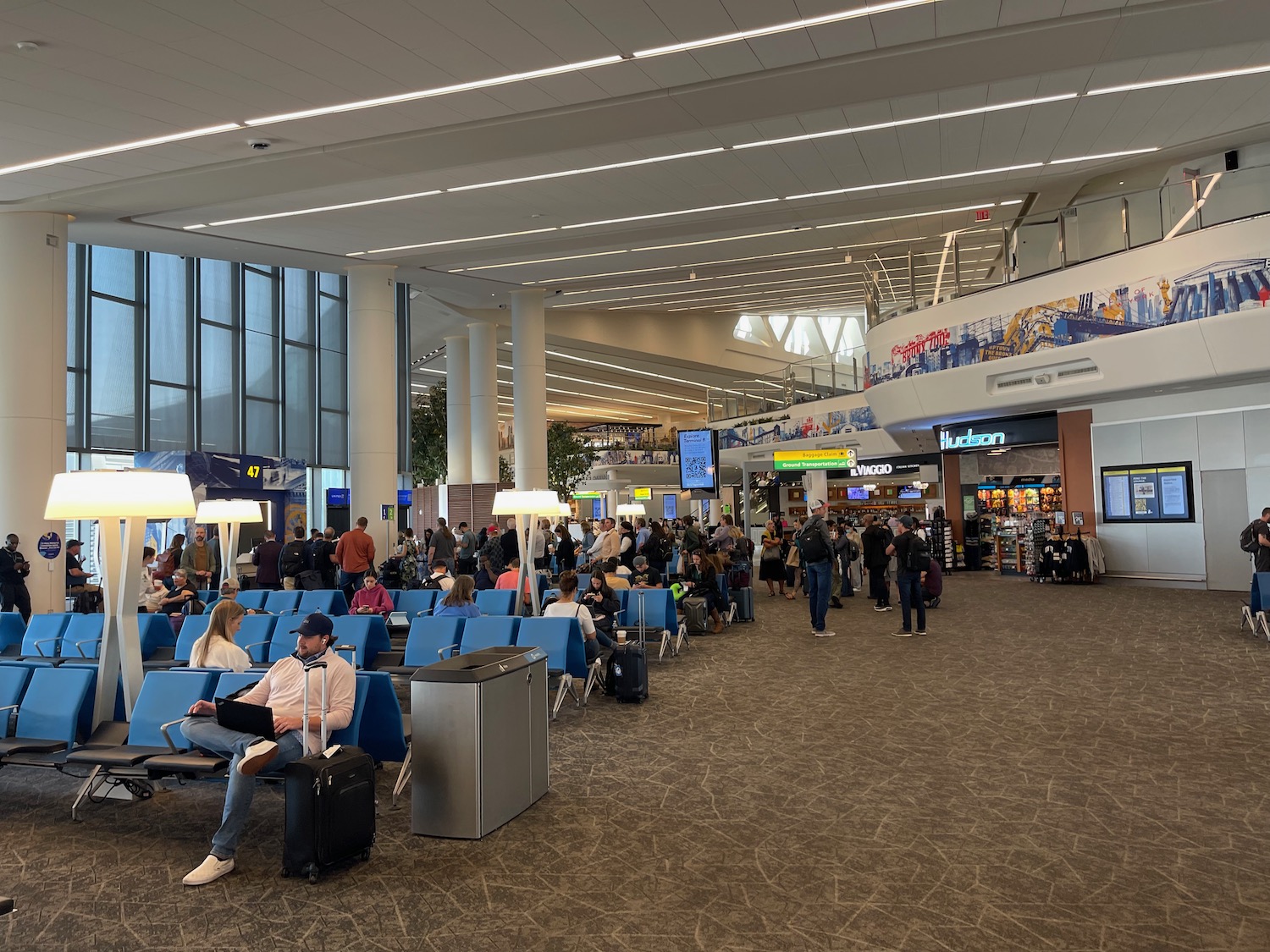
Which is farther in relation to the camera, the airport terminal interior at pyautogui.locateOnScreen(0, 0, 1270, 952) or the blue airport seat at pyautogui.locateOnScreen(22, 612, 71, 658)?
the blue airport seat at pyautogui.locateOnScreen(22, 612, 71, 658)

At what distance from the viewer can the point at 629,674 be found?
824 centimetres

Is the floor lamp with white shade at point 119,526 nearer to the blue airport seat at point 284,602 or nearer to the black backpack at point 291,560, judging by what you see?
the blue airport seat at point 284,602

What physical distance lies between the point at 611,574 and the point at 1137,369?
902cm

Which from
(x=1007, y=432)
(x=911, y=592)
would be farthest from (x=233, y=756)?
(x=1007, y=432)

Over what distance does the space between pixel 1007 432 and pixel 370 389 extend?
12.8m

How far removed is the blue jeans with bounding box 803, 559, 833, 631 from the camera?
12594 millimetres

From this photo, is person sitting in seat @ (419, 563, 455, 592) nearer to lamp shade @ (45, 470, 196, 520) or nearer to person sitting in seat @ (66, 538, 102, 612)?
person sitting in seat @ (66, 538, 102, 612)

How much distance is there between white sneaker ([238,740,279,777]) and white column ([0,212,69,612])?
10.2 meters

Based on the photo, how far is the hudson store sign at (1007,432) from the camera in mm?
19688

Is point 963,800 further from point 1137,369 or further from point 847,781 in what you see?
point 1137,369

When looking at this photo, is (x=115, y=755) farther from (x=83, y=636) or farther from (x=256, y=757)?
(x=83, y=636)

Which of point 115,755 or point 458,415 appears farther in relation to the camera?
point 458,415

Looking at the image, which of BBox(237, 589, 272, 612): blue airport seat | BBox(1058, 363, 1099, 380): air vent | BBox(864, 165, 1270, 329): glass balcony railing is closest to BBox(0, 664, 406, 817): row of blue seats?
BBox(237, 589, 272, 612): blue airport seat

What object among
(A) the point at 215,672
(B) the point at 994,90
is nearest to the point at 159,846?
(A) the point at 215,672
